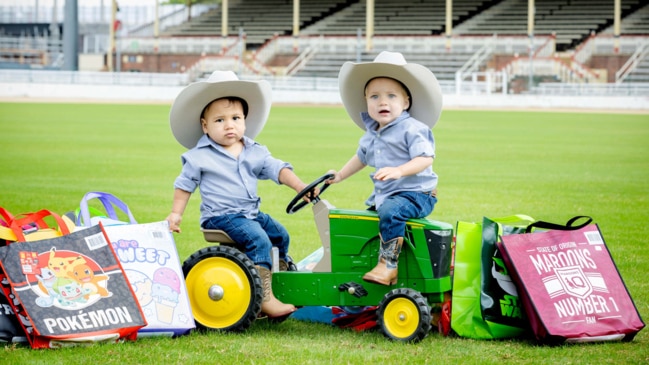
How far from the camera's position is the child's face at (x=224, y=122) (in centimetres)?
535

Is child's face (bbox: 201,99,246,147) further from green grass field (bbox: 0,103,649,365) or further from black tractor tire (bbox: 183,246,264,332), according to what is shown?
green grass field (bbox: 0,103,649,365)

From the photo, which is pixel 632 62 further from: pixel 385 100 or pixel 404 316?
pixel 404 316

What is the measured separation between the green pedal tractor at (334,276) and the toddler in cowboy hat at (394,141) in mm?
102

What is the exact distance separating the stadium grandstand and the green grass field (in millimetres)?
18723

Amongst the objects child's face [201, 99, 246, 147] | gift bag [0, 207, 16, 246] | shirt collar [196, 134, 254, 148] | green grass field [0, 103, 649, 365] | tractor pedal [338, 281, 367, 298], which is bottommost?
green grass field [0, 103, 649, 365]

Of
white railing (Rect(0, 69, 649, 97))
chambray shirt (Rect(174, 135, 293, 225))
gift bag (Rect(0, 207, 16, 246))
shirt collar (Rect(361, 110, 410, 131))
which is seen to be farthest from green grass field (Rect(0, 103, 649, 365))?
white railing (Rect(0, 69, 649, 97))

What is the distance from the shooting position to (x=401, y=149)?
5.26m

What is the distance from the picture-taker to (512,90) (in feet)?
152

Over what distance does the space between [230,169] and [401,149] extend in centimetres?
88

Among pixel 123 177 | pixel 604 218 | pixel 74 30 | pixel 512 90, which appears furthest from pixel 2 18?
pixel 604 218

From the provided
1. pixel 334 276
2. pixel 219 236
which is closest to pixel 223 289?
pixel 219 236

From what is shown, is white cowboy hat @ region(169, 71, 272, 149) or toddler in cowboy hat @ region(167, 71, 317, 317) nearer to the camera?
toddler in cowboy hat @ region(167, 71, 317, 317)

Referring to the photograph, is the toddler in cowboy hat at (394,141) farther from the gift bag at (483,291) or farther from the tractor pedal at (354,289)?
the gift bag at (483,291)

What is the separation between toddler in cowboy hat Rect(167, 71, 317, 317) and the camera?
5.20 metres
